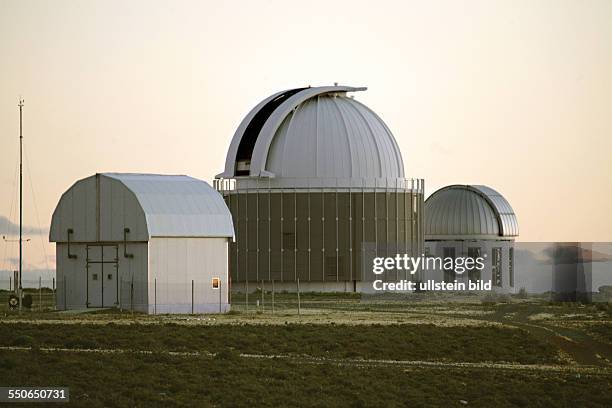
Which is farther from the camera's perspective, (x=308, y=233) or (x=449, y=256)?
(x=449, y=256)

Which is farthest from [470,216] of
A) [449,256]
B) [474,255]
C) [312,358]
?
[312,358]

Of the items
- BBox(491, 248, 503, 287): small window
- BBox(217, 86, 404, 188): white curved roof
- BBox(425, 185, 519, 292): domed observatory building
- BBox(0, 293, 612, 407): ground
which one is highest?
BBox(217, 86, 404, 188): white curved roof

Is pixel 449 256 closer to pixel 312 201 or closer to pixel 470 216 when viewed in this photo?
pixel 470 216

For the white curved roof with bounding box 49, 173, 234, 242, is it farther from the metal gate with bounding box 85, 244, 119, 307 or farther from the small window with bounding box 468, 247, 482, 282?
the small window with bounding box 468, 247, 482, 282

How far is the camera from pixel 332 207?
79.6m

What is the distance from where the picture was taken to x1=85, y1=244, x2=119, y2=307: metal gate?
56.9 meters

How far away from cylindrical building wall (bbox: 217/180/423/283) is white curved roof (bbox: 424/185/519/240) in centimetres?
1314

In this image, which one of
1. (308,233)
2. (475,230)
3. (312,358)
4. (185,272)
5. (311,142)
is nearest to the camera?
(312,358)

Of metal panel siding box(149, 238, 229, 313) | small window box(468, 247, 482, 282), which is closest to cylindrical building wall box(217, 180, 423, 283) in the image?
small window box(468, 247, 482, 282)

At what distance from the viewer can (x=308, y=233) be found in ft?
260

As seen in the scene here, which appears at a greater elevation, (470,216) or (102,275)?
(470,216)

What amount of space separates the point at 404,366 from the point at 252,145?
4463 centimetres

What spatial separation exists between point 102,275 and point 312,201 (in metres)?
24.2

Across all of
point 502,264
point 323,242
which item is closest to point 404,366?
point 323,242
